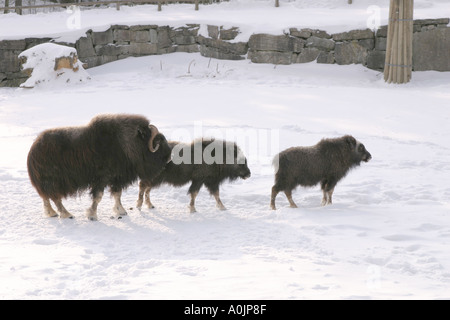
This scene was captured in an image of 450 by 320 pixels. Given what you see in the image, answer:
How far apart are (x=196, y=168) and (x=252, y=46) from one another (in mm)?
10816

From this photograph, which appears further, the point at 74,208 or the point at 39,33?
the point at 39,33

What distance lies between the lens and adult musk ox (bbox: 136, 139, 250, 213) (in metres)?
7.50

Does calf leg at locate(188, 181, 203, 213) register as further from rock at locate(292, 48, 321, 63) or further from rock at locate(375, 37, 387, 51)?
rock at locate(375, 37, 387, 51)

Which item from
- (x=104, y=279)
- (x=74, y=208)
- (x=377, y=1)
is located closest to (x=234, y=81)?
(x=377, y=1)

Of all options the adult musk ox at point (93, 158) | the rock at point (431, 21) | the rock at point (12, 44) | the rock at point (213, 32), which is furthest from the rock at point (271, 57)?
the adult musk ox at point (93, 158)

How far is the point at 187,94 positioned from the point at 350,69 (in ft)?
15.8

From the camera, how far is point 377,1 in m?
21.6

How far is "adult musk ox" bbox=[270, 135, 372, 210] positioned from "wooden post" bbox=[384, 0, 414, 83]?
26.8 ft

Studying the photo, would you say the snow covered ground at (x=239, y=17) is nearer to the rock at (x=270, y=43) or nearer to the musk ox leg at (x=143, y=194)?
the rock at (x=270, y=43)

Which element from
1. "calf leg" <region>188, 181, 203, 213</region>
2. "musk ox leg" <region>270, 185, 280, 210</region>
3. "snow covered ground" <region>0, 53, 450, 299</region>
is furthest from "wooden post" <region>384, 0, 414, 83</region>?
"calf leg" <region>188, 181, 203, 213</region>

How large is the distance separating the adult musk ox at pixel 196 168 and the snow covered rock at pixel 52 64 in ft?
33.3

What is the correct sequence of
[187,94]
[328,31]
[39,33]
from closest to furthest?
[187,94] → [328,31] → [39,33]

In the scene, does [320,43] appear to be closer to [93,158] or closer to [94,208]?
[93,158]

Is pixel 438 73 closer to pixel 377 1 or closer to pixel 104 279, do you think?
pixel 377 1
